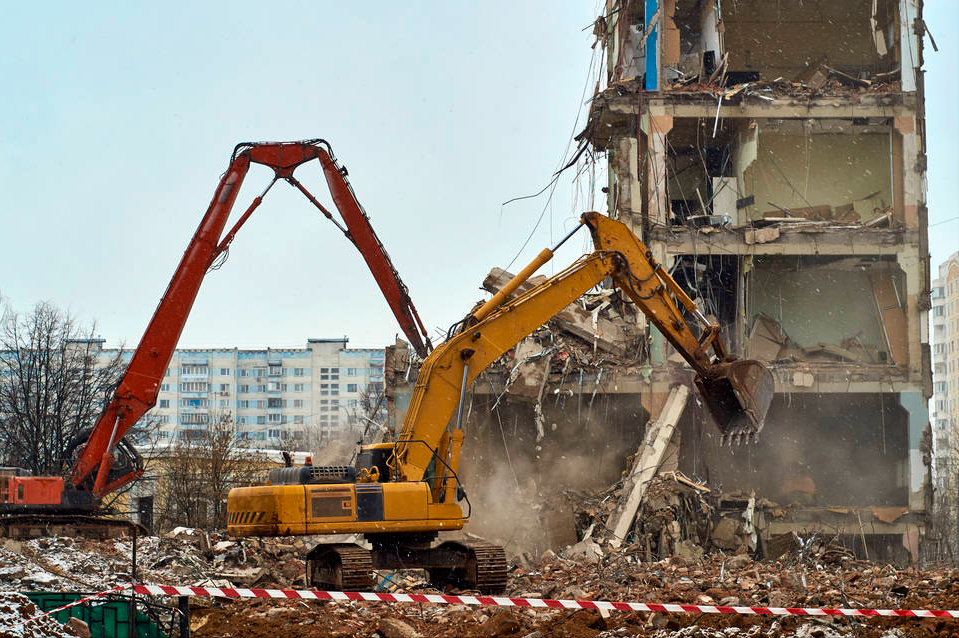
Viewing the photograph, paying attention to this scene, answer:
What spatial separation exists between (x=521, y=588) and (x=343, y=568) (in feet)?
9.67

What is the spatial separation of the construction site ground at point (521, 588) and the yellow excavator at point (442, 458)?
82cm

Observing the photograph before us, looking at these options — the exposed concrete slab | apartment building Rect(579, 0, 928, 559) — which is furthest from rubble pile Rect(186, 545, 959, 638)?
apartment building Rect(579, 0, 928, 559)

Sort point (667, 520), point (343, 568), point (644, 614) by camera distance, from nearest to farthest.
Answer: point (644, 614)
point (343, 568)
point (667, 520)

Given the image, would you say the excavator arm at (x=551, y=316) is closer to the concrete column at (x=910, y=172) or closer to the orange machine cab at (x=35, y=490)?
the orange machine cab at (x=35, y=490)

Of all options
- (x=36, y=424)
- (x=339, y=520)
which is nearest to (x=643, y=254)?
(x=339, y=520)

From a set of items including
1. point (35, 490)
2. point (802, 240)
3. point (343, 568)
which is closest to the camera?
point (343, 568)

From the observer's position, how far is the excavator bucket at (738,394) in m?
12.5

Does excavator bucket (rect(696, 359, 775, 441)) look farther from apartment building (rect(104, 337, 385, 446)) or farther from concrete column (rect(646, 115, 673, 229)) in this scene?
apartment building (rect(104, 337, 385, 446))

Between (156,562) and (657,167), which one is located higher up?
(657,167)

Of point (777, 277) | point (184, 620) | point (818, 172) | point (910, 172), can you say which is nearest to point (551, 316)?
point (184, 620)

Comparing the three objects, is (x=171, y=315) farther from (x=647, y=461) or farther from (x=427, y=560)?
(x=647, y=461)

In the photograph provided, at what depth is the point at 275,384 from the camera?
93812 millimetres

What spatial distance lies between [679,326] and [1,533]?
33.2ft

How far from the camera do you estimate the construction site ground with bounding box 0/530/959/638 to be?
829 centimetres
